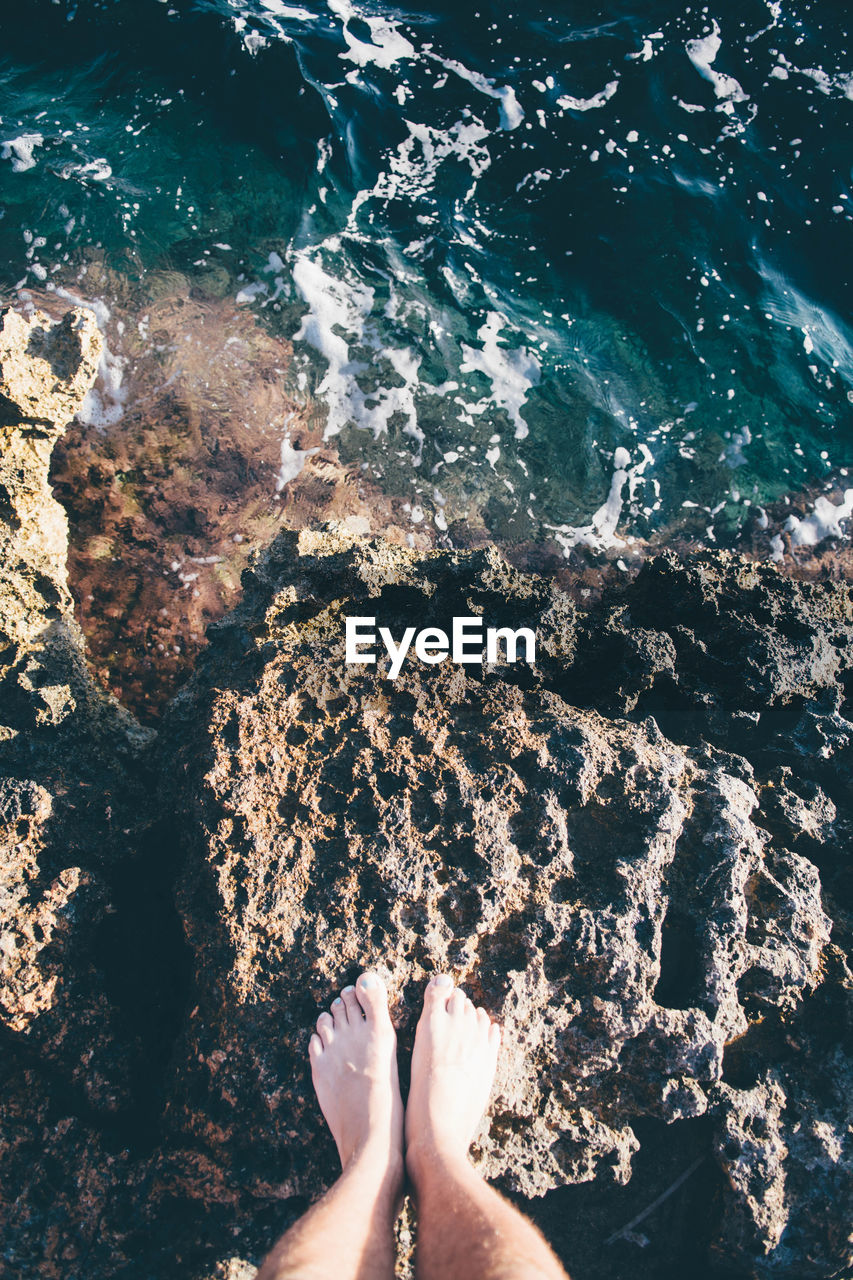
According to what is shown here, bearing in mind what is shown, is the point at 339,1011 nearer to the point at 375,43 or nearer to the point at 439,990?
the point at 439,990

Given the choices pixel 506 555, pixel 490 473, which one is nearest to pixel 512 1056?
pixel 506 555

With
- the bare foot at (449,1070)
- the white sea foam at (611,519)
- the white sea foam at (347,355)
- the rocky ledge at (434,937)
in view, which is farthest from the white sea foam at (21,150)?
the bare foot at (449,1070)

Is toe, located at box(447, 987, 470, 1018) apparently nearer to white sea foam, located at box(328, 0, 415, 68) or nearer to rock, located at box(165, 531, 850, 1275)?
rock, located at box(165, 531, 850, 1275)

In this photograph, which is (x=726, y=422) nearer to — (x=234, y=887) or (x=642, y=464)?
(x=642, y=464)

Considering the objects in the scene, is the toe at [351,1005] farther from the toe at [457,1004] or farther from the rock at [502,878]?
the toe at [457,1004]

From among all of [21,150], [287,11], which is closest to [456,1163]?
[21,150]

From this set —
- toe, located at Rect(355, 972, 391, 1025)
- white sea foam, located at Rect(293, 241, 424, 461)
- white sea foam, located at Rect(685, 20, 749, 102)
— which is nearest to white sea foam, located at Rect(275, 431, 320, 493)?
white sea foam, located at Rect(293, 241, 424, 461)
